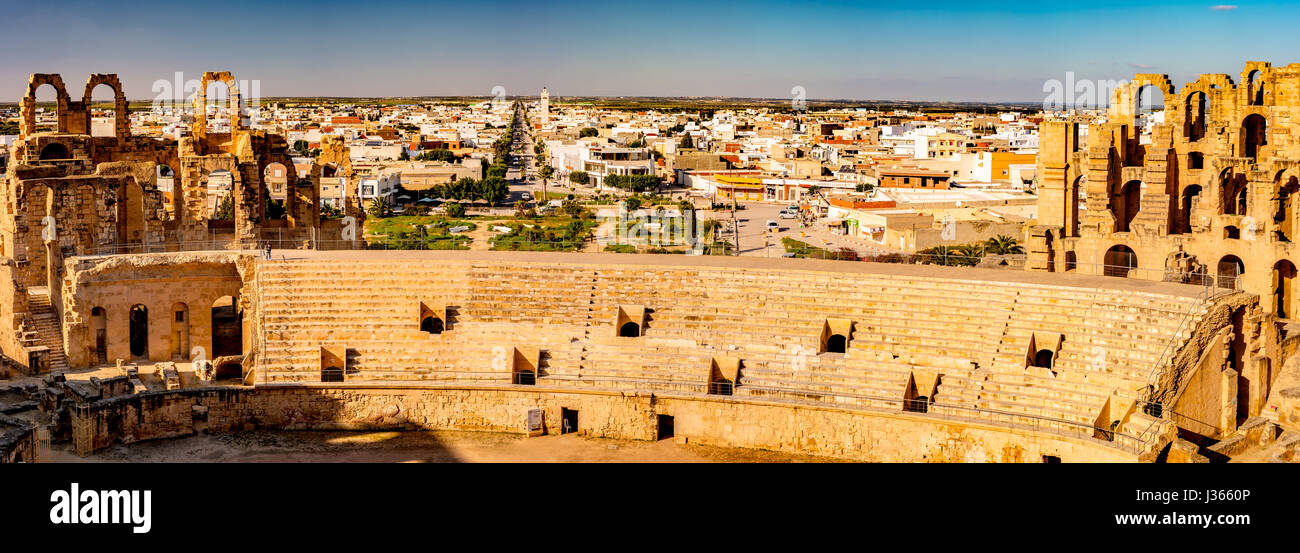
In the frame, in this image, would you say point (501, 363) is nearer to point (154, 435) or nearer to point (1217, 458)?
point (154, 435)

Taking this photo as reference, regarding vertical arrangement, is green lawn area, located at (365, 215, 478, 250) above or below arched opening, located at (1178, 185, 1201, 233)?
below

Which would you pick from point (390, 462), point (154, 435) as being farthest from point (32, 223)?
point (390, 462)

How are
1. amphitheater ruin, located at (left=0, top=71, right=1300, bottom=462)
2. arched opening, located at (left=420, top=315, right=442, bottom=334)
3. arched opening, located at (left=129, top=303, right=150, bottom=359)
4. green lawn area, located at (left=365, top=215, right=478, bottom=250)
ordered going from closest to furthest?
amphitheater ruin, located at (left=0, top=71, right=1300, bottom=462) → arched opening, located at (left=420, top=315, right=442, bottom=334) → arched opening, located at (left=129, top=303, right=150, bottom=359) → green lawn area, located at (left=365, top=215, right=478, bottom=250)

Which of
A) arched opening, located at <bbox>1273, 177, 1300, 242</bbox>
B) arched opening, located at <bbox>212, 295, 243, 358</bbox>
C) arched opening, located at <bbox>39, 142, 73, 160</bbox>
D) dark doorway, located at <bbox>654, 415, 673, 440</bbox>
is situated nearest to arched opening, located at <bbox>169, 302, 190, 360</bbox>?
arched opening, located at <bbox>212, 295, 243, 358</bbox>

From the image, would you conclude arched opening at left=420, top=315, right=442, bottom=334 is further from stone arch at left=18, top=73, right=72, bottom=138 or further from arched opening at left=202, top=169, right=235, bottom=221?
arched opening at left=202, top=169, right=235, bottom=221

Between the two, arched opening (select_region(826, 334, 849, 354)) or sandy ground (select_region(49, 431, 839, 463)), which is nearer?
sandy ground (select_region(49, 431, 839, 463))

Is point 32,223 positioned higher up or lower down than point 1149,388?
higher up

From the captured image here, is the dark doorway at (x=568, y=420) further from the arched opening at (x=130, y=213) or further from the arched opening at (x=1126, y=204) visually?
the arched opening at (x=1126, y=204)
